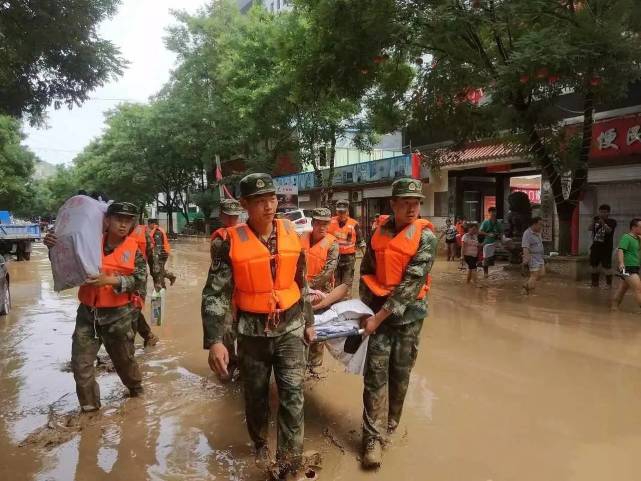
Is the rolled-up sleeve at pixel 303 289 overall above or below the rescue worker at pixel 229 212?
below

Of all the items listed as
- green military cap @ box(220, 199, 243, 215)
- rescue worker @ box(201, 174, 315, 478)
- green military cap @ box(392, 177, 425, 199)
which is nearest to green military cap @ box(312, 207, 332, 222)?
green military cap @ box(220, 199, 243, 215)

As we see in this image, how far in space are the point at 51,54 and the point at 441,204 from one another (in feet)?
52.8

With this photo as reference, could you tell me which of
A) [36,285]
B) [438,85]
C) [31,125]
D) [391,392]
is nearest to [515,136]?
[438,85]

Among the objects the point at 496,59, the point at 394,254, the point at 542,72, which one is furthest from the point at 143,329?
the point at 496,59

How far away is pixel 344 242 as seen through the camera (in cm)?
790

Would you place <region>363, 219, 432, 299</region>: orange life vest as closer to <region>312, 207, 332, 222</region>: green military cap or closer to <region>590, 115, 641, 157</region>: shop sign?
<region>312, 207, 332, 222</region>: green military cap

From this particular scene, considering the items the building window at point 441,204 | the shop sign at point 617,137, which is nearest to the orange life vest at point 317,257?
the shop sign at point 617,137

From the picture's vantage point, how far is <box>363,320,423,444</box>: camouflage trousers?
144 inches

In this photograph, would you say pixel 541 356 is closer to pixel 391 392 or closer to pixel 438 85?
pixel 391 392

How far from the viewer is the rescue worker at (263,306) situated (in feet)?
10.4

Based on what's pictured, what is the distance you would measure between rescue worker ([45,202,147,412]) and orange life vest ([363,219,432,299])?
2063mm

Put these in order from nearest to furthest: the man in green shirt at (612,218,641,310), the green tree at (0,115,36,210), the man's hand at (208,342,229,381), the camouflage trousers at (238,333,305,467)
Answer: the man's hand at (208,342,229,381) → the camouflage trousers at (238,333,305,467) → the man in green shirt at (612,218,641,310) → the green tree at (0,115,36,210)

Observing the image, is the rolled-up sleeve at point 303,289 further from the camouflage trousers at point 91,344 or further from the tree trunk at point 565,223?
the tree trunk at point 565,223

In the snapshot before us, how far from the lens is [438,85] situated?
38.0 ft
